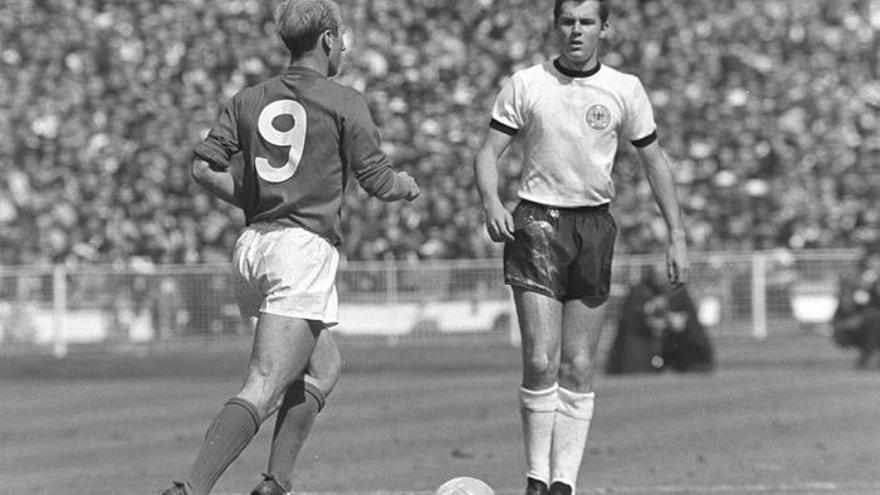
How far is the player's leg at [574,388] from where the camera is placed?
832 centimetres

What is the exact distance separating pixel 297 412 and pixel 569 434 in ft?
A: 4.39

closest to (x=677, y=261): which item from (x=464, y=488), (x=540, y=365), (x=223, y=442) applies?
(x=540, y=365)

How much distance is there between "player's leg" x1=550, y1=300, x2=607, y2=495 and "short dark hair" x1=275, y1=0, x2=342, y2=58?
72.3 inches

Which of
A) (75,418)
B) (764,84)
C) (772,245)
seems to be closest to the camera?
(75,418)

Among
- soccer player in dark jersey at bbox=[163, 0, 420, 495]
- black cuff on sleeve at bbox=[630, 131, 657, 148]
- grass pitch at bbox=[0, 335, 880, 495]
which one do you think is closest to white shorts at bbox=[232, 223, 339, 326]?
soccer player in dark jersey at bbox=[163, 0, 420, 495]

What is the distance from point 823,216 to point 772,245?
37.9 inches

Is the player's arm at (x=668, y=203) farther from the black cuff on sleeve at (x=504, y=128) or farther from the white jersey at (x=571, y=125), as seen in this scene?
the black cuff on sleeve at (x=504, y=128)

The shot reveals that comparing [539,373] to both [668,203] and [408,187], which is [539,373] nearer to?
[668,203]

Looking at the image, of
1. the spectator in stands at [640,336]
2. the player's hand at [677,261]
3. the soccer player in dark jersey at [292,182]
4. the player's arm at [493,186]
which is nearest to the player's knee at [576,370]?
the player's hand at [677,261]

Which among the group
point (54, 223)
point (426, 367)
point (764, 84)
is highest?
point (764, 84)

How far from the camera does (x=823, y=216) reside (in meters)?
28.2

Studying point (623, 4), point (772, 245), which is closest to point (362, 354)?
point (772, 245)

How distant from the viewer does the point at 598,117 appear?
830cm

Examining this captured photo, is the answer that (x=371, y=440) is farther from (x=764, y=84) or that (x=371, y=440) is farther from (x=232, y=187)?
(x=764, y=84)
